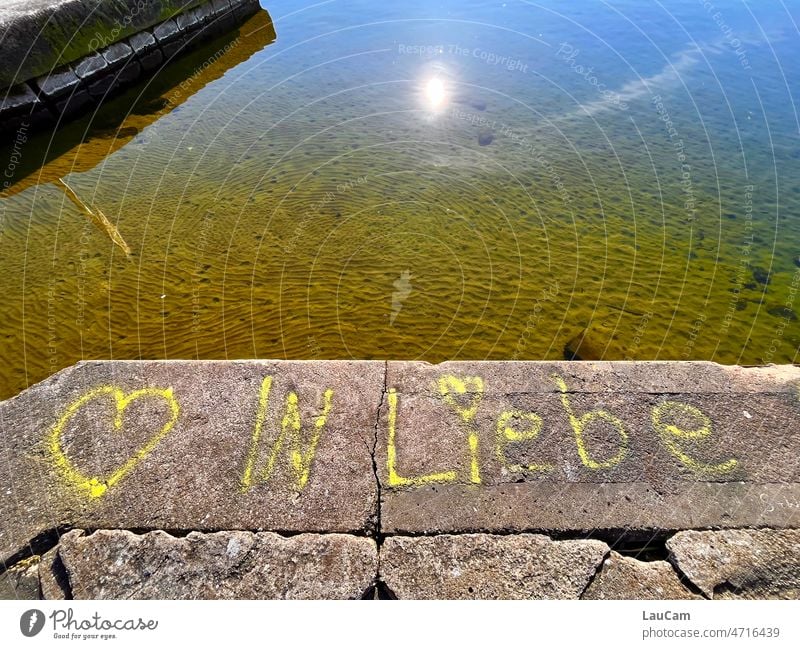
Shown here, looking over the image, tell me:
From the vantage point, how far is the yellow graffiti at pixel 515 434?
141 inches

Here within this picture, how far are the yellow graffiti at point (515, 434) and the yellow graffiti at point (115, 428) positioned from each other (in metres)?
2.56

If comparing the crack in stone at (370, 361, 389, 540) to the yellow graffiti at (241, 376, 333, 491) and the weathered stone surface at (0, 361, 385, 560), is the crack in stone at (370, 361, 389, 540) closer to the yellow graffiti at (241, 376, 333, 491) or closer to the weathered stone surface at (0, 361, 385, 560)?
the weathered stone surface at (0, 361, 385, 560)

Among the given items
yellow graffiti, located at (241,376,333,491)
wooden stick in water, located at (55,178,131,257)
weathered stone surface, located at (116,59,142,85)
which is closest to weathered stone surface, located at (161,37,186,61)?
weathered stone surface, located at (116,59,142,85)

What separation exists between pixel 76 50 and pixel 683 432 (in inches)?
507

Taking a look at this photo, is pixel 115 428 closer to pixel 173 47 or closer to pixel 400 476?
pixel 400 476

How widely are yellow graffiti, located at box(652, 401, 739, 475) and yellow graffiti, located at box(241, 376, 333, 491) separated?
8.67 feet

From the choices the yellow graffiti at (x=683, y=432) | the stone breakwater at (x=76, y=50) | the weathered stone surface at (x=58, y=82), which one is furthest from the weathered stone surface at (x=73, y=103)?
the yellow graffiti at (x=683, y=432)

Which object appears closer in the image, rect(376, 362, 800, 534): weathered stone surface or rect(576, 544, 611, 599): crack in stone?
rect(576, 544, 611, 599): crack in stone

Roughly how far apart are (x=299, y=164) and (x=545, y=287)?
4.94m

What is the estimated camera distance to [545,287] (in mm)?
6422

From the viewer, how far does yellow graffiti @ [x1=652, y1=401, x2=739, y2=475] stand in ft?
11.7

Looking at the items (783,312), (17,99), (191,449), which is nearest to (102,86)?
(17,99)

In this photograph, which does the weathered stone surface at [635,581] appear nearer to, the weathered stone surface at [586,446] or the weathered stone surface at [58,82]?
the weathered stone surface at [586,446]

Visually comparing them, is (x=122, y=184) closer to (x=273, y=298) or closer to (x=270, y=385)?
(x=273, y=298)
